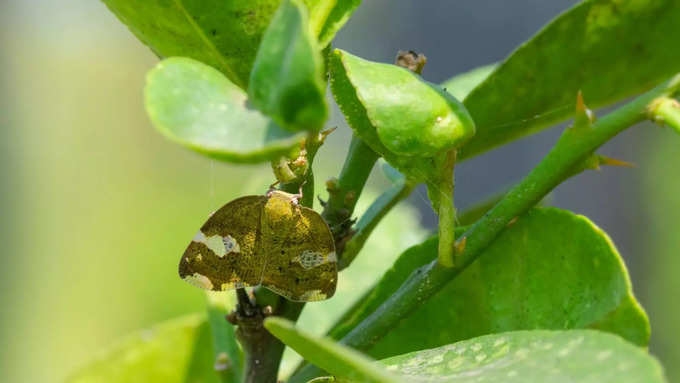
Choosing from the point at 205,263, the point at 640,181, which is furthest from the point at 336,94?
the point at 640,181

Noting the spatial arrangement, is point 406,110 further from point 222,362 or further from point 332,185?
point 222,362

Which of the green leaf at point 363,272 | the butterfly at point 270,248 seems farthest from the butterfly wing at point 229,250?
the green leaf at point 363,272

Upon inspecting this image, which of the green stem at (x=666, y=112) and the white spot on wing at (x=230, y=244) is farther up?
the green stem at (x=666, y=112)

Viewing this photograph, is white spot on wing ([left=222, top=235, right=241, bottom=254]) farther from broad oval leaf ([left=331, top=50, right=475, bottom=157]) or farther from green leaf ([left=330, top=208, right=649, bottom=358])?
broad oval leaf ([left=331, top=50, right=475, bottom=157])

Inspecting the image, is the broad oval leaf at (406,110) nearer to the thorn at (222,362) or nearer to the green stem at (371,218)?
the green stem at (371,218)

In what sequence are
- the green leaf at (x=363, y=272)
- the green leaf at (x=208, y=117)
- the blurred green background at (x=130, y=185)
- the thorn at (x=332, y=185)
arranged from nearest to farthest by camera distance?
1. the green leaf at (x=208, y=117)
2. the thorn at (x=332, y=185)
3. the green leaf at (x=363, y=272)
4. the blurred green background at (x=130, y=185)

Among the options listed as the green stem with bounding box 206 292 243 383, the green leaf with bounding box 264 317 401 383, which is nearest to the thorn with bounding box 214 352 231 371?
the green stem with bounding box 206 292 243 383
